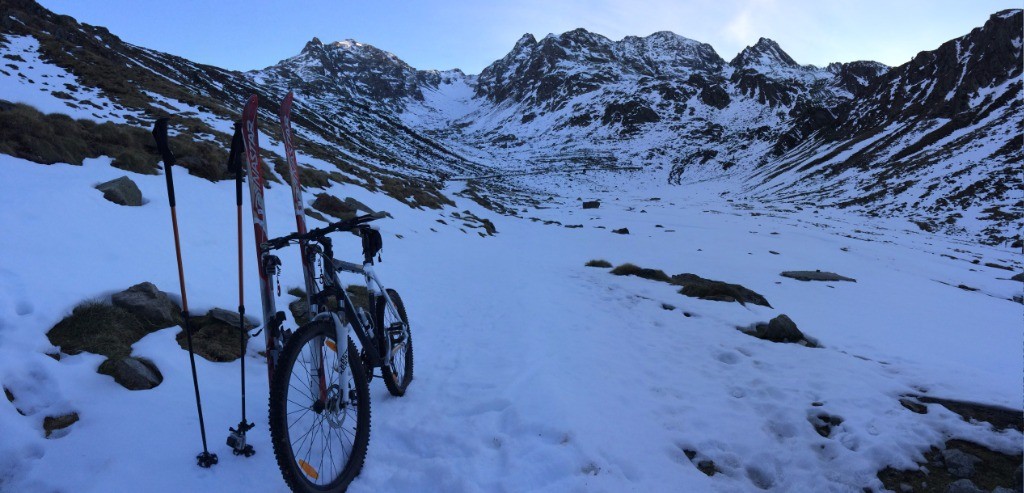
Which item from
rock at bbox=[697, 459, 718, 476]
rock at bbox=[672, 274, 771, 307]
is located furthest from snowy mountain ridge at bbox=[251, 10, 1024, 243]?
rock at bbox=[697, 459, 718, 476]

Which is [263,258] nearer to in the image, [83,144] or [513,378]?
[513,378]

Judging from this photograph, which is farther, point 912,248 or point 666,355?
point 912,248

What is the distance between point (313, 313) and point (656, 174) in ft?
340

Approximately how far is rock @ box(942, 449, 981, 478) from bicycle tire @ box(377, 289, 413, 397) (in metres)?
5.55

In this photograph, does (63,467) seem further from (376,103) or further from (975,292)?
(376,103)

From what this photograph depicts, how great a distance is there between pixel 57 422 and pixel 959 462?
7.88m

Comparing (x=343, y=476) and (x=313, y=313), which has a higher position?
(x=313, y=313)

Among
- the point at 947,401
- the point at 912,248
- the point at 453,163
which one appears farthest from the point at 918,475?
the point at 453,163

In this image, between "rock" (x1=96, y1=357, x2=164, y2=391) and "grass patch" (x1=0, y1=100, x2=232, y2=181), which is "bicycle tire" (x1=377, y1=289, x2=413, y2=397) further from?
"grass patch" (x1=0, y1=100, x2=232, y2=181)

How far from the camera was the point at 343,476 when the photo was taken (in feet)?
12.1

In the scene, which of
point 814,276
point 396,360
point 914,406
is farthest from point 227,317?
point 814,276

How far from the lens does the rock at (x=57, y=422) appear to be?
3.64 meters

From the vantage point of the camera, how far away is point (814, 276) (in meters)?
15.5

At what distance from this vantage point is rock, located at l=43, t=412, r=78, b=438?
3.64 metres
